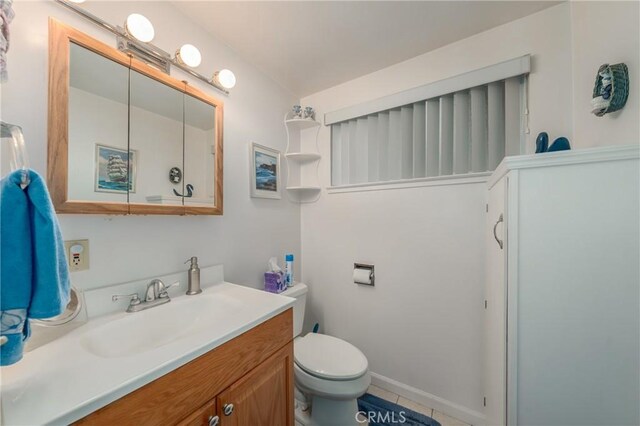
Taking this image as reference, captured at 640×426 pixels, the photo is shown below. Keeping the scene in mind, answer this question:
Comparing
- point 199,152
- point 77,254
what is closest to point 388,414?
point 77,254

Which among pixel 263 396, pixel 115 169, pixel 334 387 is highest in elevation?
pixel 115 169

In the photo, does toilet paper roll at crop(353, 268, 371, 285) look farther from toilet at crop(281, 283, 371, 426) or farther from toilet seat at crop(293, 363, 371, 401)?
toilet seat at crop(293, 363, 371, 401)

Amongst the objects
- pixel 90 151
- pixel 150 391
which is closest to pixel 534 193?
pixel 150 391

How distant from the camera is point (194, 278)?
3.69 feet

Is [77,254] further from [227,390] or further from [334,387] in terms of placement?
[334,387]

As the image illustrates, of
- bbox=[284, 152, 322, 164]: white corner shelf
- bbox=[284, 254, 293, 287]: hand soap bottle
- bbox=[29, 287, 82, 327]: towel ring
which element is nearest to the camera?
bbox=[29, 287, 82, 327]: towel ring

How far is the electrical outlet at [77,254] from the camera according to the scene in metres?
0.82

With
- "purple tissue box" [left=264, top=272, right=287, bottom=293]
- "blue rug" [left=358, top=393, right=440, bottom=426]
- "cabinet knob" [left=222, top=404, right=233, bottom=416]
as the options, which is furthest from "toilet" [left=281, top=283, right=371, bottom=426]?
"cabinet knob" [left=222, top=404, right=233, bottom=416]

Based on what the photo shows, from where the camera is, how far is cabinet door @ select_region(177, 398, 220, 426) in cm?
65

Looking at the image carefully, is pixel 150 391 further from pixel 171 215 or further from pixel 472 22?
pixel 472 22

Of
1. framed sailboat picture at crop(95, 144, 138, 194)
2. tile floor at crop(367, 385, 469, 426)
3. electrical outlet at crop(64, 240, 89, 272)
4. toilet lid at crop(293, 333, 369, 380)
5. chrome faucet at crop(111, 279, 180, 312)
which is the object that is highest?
framed sailboat picture at crop(95, 144, 138, 194)

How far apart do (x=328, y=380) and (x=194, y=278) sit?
0.85 metres

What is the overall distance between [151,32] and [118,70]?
21cm

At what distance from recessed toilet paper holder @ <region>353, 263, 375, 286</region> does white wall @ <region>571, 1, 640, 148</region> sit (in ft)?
4.20
